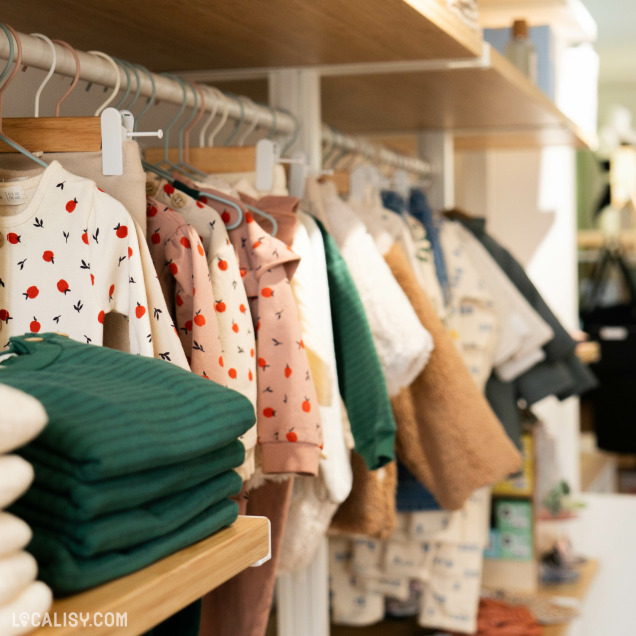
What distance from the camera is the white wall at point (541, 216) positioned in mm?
3432

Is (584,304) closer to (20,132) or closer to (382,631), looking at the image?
(382,631)

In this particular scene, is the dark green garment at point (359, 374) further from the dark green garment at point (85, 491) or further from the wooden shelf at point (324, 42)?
the dark green garment at point (85, 491)

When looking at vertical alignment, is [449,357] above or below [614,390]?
above

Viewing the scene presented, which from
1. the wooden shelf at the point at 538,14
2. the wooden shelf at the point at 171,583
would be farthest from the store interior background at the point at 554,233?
the wooden shelf at the point at 171,583

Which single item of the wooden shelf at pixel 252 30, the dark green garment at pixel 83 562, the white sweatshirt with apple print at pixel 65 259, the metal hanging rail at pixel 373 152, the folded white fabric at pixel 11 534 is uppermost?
the wooden shelf at pixel 252 30

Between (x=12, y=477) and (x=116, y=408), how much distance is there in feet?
0.32

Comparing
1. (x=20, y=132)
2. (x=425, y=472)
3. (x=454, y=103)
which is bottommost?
(x=425, y=472)

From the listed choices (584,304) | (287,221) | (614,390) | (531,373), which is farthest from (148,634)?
(584,304)

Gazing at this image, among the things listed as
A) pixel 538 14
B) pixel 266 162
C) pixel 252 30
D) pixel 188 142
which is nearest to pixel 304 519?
pixel 266 162

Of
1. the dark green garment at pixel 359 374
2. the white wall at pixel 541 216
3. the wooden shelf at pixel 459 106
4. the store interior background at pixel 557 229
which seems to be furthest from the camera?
the white wall at pixel 541 216

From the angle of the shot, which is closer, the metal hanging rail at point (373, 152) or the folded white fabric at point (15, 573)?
the folded white fabric at point (15, 573)

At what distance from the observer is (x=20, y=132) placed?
1.05 meters

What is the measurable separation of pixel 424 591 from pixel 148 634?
158cm

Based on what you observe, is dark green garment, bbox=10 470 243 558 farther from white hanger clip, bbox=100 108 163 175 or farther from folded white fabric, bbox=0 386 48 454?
white hanger clip, bbox=100 108 163 175
